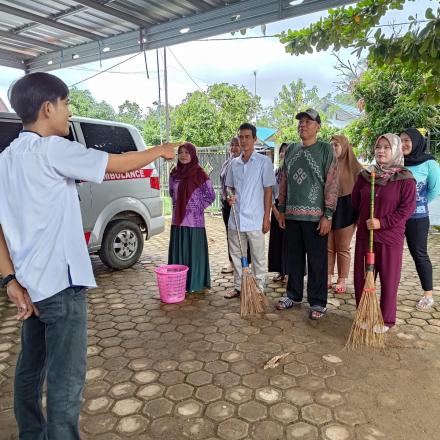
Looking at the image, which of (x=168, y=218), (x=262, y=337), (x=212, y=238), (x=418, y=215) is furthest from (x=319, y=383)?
(x=168, y=218)

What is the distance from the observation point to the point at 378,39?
118 inches

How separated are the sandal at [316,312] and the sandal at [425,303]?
1026mm

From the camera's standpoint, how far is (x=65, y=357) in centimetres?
153

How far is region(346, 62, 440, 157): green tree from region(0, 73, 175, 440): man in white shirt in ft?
24.5

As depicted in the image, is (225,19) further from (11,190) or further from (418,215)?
(11,190)

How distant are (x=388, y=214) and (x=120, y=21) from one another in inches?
156

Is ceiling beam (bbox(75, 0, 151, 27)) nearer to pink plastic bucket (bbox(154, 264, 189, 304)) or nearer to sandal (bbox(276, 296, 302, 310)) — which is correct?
pink plastic bucket (bbox(154, 264, 189, 304))

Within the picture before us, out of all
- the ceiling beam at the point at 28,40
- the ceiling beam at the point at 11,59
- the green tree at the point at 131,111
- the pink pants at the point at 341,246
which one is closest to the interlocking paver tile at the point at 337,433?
the pink pants at the point at 341,246

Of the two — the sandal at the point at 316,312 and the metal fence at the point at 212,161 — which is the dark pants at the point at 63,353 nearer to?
the sandal at the point at 316,312

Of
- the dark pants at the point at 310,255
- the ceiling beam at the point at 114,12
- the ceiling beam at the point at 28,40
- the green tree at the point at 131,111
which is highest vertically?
the green tree at the point at 131,111

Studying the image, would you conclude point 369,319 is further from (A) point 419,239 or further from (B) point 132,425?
(B) point 132,425

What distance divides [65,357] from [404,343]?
2.65 m

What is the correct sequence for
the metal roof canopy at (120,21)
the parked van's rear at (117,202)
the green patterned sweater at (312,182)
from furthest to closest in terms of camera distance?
1. the parked van's rear at (117,202)
2. the metal roof canopy at (120,21)
3. the green patterned sweater at (312,182)

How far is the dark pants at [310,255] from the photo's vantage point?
3457 mm
